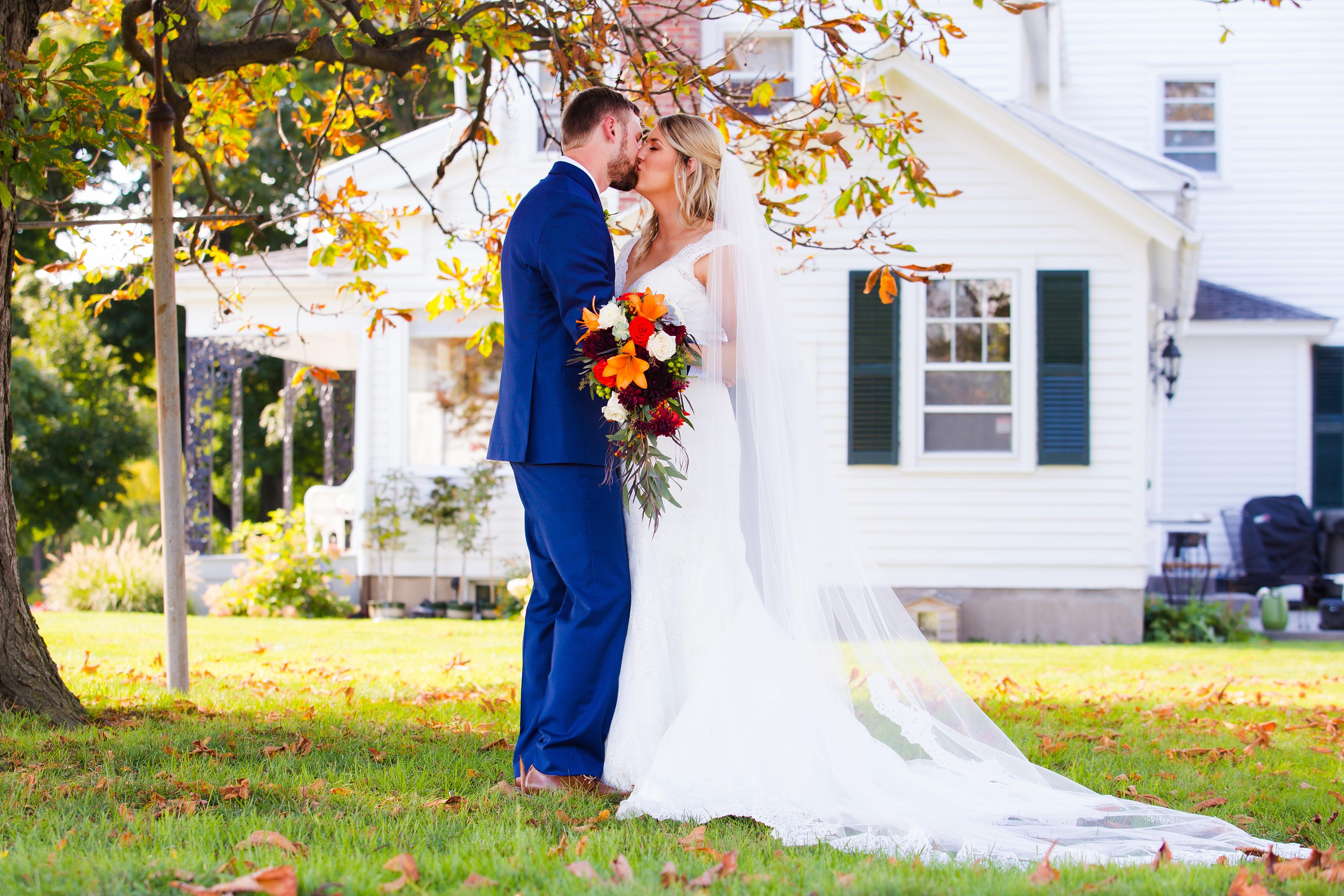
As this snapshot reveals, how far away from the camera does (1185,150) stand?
17156mm

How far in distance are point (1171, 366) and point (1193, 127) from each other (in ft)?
15.3

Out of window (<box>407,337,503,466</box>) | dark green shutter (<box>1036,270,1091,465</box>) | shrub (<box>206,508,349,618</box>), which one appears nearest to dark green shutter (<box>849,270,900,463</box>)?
dark green shutter (<box>1036,270,1091,465</box>)

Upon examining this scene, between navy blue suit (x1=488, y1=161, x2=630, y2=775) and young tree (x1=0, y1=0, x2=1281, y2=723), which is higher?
young tree (x1=0, y1=0, x2=1281, y2=723)

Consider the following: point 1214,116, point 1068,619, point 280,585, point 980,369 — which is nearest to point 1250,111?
point 1214,116

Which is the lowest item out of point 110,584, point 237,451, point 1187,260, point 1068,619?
point 1068,619

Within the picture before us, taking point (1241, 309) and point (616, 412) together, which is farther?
point (1241, 309)

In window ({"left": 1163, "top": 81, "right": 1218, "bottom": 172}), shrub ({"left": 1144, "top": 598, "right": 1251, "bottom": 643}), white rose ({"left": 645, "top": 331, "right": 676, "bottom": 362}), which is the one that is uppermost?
window ({"left": 1163, "top": 81, "right": 1218, "bottom": 172})

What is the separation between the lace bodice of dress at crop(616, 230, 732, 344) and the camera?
4062mm

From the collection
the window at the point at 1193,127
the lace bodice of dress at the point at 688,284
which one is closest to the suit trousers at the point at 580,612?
the lace bodice of dress at the point at 688,284

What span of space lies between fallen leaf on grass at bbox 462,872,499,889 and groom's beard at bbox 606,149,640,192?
2.35 metres

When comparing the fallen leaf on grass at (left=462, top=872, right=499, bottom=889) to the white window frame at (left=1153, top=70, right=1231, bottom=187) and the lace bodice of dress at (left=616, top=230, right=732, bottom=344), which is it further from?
the white window frame at (left=1153, top=70, right=1231, bottom=187)

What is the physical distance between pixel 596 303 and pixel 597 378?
29cm

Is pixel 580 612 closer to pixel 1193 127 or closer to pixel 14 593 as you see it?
pixel 14 593

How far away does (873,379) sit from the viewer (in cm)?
1129
